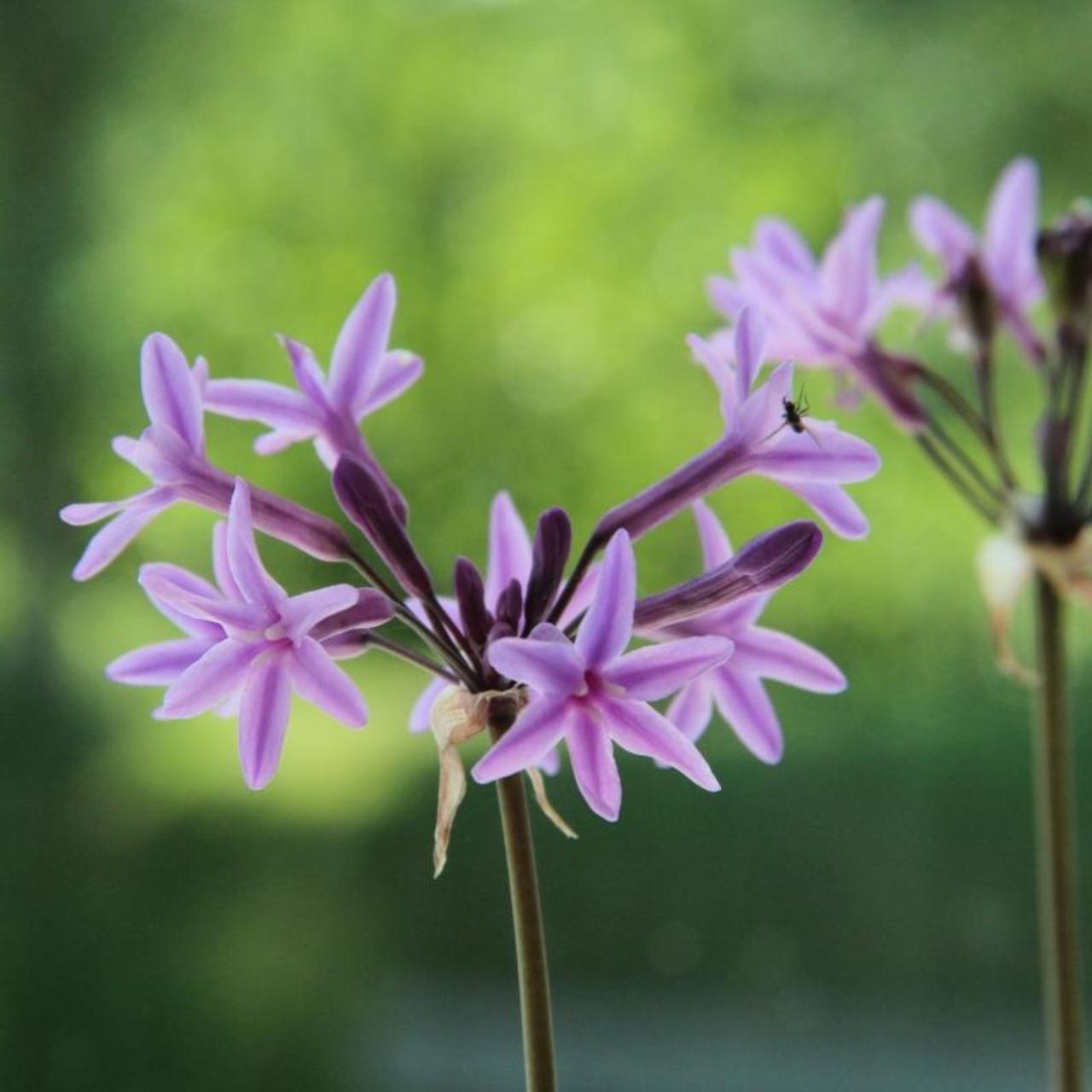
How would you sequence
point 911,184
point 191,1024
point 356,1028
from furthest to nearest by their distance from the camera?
point 911,184 < point 356,1028 < point 191,1024

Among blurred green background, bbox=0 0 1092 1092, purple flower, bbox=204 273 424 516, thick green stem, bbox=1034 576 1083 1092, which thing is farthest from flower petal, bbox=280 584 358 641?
blurred green background, bbox=0 0 1092 1092

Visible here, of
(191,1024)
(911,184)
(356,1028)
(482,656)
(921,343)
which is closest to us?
(482,656)

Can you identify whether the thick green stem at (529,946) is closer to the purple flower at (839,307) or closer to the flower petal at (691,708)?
the flower petal at (691,708)

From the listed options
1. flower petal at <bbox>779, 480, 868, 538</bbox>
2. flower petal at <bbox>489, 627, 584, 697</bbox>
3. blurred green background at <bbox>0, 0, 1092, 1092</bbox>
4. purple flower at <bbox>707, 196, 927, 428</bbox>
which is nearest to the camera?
flower petal at <bbox>489, 627, 584, 697</bbox>

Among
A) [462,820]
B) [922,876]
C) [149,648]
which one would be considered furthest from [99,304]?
[149,648]

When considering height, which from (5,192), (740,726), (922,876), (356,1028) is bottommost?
(356,1028)

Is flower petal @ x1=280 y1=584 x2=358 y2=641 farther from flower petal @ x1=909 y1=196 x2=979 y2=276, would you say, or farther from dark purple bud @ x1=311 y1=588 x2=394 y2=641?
flower petal @ x1=909 y1=196 x2=979 y2=276

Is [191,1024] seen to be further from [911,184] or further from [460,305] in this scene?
[911,184]
